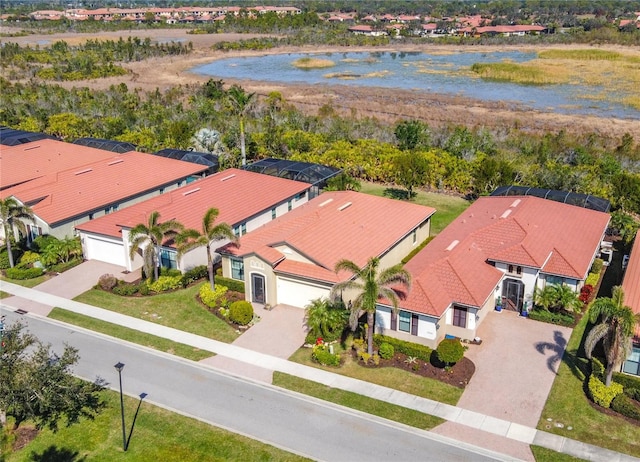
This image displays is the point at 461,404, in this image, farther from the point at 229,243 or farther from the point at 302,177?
the point at 302,177

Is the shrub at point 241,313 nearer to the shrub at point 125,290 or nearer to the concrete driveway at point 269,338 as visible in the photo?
the concrete driveway at point 269,338

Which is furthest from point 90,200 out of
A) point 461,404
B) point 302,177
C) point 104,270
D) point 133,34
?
point 133,34

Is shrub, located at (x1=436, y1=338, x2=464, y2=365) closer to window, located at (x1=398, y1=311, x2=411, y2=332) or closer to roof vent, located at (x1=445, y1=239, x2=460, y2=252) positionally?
window, located at (x1=398, y1=311, x2=411, y2=332)

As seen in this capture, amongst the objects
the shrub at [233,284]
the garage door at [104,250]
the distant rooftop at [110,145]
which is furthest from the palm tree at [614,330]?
the distant rooftop at [110,145]

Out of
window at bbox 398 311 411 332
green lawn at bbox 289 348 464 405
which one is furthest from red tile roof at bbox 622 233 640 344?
window at bbox 398 311 411 332

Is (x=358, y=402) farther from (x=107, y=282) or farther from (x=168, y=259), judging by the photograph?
(x=107, y=282)

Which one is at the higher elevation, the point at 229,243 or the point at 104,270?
the point at 229,243

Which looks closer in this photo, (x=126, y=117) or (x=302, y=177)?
(x=302, y=177)
